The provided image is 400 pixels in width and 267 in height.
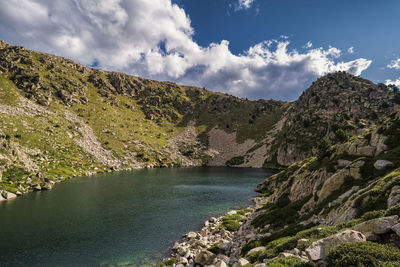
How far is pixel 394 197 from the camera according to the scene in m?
15.5

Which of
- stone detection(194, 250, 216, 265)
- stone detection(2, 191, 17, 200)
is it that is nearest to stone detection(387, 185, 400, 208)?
stone detection(194, 250, 216, 265)

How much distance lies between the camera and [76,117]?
576ft

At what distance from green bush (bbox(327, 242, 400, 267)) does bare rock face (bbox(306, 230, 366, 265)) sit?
1.97ft

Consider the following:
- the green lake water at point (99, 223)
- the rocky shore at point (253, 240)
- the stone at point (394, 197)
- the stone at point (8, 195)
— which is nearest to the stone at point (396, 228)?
the rocky shore at point (253, 240)

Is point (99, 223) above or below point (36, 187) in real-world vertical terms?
below

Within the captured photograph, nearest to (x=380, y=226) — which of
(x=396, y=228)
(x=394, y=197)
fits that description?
(x=396, y=228)

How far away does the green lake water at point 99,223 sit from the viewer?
30.6 meters

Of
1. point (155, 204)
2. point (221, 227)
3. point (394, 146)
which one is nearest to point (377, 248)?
point (394, 146)

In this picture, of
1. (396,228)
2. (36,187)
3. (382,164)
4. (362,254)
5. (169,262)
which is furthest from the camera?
(36,187)

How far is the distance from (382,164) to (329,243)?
1933cm

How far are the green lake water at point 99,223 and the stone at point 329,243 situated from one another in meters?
24.6

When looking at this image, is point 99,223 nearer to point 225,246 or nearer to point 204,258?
point 204,258

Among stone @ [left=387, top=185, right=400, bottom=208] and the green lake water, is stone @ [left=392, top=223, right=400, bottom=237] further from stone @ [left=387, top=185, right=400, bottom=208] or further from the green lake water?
the green lake water

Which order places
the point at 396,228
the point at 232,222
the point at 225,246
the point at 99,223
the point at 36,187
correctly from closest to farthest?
the point at 396,228 < the point at 225,246 < the point at 232,222 < the point at 99,223 < the point at 36,187
